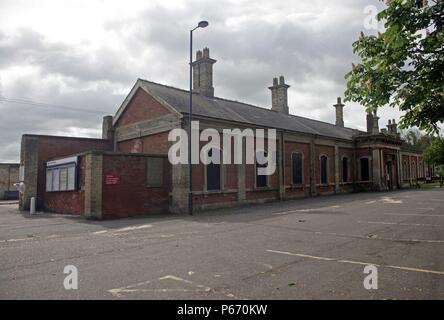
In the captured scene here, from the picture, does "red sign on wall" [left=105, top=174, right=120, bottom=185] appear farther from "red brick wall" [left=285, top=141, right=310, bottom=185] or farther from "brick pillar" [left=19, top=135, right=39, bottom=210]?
"red brick wall" [left=285, top=141, right=310, bottom=185]

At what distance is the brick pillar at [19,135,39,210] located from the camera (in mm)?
20922

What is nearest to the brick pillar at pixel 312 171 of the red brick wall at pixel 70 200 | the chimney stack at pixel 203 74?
the chimney stack at pixel 203 74

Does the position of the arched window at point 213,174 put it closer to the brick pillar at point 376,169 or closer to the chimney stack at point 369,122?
the brick pillar at point 376,169

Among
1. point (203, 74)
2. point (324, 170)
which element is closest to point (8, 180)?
point (203, 74)

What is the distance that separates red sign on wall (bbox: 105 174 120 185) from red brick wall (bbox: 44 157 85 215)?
1694 mm

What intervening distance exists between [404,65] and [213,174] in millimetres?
12770

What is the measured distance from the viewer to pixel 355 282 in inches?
214

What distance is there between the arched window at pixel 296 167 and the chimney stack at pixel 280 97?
339 inches

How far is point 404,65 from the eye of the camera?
8234mm

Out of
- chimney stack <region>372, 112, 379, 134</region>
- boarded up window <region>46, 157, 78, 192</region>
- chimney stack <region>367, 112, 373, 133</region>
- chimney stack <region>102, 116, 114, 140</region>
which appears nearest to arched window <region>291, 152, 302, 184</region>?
chimney stack <region>102, 116, 114, 140</region>

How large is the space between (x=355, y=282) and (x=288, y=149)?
20.1 meters
